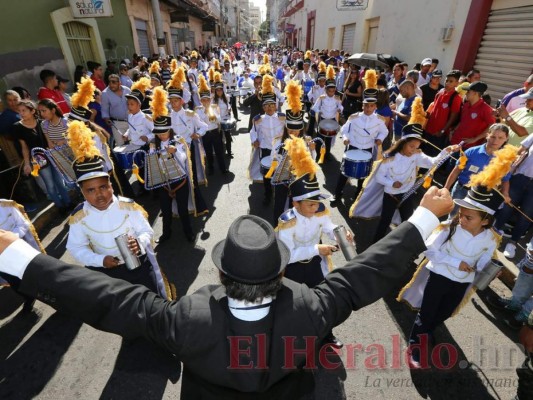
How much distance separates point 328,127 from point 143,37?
54.7 ft

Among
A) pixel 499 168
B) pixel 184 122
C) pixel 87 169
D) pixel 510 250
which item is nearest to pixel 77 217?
pixel 87 169

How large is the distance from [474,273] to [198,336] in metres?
2.99

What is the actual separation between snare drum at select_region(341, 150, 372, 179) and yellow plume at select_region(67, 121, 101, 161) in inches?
163

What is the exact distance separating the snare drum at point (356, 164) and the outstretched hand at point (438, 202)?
3925 millimetres

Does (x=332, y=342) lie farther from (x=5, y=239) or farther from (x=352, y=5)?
(x=352, y=5)

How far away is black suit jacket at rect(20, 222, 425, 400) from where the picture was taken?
1.46 metres

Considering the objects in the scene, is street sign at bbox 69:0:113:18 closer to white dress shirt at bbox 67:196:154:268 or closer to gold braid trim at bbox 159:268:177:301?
white dress shirt at bbox 67:196:154:268

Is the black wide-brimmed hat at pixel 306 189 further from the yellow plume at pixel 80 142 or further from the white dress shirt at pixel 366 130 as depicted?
the white dress shirt at pixel 366 130

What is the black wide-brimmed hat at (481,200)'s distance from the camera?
9.68 feet

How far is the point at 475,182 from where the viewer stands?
3.05m

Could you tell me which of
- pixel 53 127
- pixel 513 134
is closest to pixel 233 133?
pixel 53 127

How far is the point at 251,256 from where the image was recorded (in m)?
1.55

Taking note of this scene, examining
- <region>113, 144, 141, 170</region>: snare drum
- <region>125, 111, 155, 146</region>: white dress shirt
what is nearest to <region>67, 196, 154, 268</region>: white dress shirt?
<region>113, 144, 141, 170</region>: snare drum

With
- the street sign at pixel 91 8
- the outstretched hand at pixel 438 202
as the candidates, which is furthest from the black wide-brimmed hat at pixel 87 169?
the street sign at pixel 91 8
